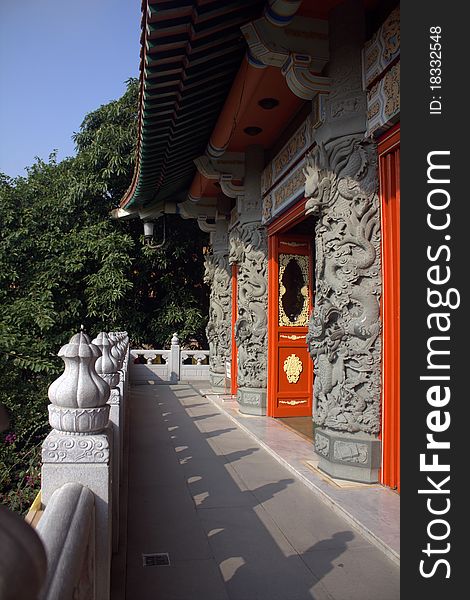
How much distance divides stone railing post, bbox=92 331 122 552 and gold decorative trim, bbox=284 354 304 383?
3.44m

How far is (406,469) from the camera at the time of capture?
237 cm

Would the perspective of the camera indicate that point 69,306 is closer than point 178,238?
Yes

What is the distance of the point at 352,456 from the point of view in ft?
13.0

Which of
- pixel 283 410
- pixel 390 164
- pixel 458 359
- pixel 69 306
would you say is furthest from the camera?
pixel 69 306

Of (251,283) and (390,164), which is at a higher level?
(390,164)

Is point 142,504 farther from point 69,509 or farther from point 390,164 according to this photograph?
point 390,164

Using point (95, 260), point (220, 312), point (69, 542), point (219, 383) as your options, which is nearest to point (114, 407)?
point (69, 542)

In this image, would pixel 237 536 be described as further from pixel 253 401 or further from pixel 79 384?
pixel 253 401

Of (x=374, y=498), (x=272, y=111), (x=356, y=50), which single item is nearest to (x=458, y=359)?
(x=374, y=498)

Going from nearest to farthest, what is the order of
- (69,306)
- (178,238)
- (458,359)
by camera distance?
(458,359), (69,306), (178,238)

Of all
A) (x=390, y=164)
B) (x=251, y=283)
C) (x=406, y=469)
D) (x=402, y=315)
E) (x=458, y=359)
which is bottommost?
(x=406, y=469)

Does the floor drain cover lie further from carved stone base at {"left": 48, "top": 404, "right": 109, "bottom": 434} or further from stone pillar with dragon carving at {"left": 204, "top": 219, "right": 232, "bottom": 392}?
stone pillar with dragon carving at {"left": 204, "top": 219, "right": 232, "bottom": 392}

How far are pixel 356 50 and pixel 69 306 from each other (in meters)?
9.66

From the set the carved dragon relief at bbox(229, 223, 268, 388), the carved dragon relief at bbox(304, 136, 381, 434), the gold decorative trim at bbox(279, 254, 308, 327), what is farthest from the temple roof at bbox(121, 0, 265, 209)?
the gold decorative trim at bbox(279, 254, 308, 327)
